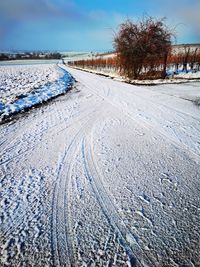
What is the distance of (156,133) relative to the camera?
5262mm

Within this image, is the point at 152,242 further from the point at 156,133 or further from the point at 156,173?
the point at 156,133

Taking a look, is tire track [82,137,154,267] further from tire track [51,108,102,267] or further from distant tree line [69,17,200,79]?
distant tree line [69,17,200,79]

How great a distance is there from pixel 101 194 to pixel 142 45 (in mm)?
20606

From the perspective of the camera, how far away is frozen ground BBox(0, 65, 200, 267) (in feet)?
7.36

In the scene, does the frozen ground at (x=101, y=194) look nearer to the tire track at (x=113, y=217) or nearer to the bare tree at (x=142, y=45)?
the tire track at (x=113, y=217)

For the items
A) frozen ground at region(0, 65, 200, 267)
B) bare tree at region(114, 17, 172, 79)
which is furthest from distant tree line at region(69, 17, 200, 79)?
frozen ground at region(0, 65, 200, 267)

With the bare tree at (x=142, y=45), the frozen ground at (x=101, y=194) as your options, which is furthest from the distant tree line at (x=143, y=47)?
the frozen ground at (x=101, y=194)

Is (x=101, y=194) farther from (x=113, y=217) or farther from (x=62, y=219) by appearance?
(x=62, y=219)

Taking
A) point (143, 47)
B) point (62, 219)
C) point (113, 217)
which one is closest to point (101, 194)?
point (113, 217)

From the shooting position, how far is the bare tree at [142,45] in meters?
20.6

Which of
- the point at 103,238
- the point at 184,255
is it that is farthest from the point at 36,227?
the point at 184,255

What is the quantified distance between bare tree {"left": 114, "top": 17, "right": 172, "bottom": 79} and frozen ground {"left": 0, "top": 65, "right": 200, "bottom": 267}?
16.8 meters

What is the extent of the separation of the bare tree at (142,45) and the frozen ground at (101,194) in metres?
16.8

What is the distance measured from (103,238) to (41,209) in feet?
3.24
